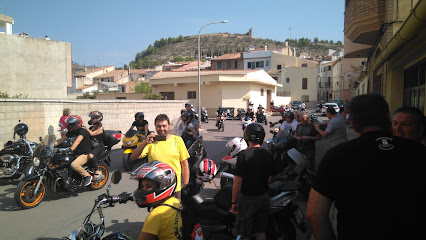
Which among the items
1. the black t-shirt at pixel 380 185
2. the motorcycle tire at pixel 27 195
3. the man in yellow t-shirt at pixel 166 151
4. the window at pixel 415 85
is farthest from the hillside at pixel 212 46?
the black t-shirt at pixel 380 185

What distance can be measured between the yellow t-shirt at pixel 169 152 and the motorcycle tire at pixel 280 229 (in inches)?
48.9

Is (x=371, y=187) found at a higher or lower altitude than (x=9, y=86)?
lower

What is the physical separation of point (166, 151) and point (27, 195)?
11.1 ft

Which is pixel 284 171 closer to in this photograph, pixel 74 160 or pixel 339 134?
pixel 339 134

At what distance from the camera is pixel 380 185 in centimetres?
163

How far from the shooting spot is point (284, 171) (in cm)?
558

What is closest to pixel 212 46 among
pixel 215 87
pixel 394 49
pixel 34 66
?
pixel 215 87

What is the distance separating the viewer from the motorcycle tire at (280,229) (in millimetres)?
3619

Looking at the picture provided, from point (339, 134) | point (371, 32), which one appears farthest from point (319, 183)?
point (371, 32)

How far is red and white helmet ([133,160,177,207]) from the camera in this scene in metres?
2.46

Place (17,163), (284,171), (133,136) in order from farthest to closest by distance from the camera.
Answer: (133,136) → (17,163) → (284,171)

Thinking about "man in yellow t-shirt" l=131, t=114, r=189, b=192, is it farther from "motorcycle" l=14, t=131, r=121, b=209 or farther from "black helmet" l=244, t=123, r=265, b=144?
"motorcycle" l=14, t=131, r=121, b=209

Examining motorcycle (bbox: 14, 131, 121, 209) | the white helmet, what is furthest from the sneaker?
the white helmet

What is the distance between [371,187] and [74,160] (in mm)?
5703
